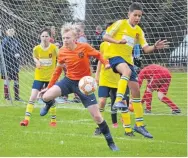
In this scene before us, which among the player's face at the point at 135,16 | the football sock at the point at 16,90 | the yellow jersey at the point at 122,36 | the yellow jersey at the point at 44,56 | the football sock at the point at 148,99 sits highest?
the player's face at the point at 135,16

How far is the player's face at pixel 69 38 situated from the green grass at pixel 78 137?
1.46 metres

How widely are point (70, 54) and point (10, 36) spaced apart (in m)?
6.49

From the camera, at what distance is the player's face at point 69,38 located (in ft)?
27.3

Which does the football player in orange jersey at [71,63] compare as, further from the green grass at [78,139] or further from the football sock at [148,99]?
the football sock at [148,99]

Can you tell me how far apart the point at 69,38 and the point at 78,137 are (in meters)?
1.77

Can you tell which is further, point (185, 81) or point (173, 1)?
point (185, 81)

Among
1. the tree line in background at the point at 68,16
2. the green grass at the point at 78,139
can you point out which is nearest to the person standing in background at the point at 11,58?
the tree line in background at the point at 68,16

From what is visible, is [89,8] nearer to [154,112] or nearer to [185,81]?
[154,112]

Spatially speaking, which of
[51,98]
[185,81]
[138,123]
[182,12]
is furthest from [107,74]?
[185,81]

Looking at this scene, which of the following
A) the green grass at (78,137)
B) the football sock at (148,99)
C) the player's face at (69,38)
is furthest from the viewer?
the football sock at (148,99)

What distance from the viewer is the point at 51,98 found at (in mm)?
8539

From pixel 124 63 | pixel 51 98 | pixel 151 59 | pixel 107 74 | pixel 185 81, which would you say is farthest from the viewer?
pixel 185 81

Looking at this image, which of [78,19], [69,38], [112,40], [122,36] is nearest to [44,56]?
[122,36]

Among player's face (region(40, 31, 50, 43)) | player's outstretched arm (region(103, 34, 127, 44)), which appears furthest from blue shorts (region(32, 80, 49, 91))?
player's outstretched arm (region(103, 34, 127, 44))
